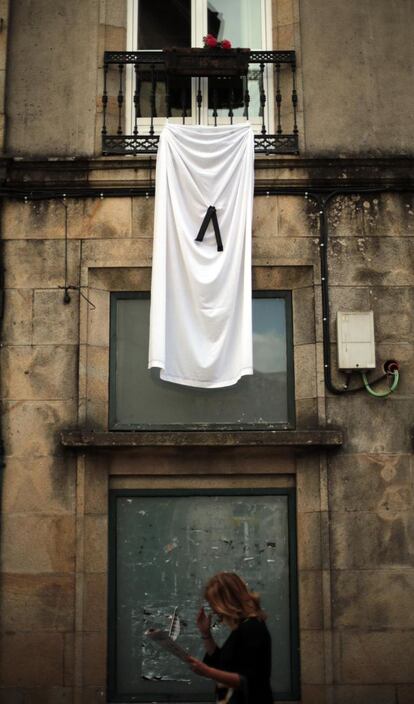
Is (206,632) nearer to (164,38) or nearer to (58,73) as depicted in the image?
(58,73)

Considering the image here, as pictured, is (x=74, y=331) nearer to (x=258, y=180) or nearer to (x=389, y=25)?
(x=258, y=180)

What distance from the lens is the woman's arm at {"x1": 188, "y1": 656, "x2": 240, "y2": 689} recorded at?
5.74 meters

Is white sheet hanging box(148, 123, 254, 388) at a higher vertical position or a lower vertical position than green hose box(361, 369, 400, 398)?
higher

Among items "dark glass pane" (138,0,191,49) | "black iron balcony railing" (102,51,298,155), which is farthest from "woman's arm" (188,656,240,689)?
"dark glass pane" (138,0,191,49)

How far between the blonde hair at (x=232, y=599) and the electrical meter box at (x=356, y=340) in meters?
4.53

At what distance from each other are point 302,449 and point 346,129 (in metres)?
3.57

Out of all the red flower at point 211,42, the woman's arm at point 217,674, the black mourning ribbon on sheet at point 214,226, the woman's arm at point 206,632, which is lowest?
the woman's arm at point 217,674

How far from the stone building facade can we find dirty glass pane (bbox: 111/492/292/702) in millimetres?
163

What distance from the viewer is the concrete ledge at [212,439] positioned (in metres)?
9.98

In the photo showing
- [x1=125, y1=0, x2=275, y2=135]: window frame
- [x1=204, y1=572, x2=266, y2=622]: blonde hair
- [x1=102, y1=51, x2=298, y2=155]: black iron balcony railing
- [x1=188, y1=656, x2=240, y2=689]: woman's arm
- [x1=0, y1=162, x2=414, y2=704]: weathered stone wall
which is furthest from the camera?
[x1=125, y1=0, x2=275, y2=135]: window frame

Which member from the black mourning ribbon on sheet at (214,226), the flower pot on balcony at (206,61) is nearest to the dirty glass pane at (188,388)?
the black mourning ribbon on sheet at (214,226)

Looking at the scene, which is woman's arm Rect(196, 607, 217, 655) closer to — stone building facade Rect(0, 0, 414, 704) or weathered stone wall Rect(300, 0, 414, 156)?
stone building facade Rect(0, 0, 414, 704)

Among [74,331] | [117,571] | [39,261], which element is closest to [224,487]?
[117,571]

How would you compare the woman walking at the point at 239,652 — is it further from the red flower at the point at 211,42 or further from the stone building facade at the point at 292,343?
the red flower at the point at 211,42
